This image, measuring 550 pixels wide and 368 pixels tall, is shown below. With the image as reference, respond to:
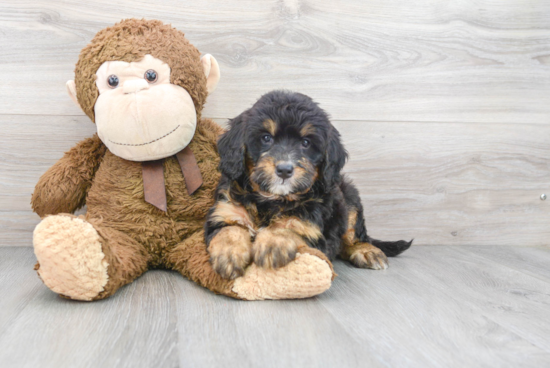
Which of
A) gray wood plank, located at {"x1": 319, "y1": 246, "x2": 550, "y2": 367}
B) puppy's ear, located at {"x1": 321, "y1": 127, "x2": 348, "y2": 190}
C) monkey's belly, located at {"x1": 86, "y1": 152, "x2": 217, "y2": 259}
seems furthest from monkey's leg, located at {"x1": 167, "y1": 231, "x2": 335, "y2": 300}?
monkey's belly, located at {"x1": 86, "y1": 152, "x2": 217, "y2": 259}

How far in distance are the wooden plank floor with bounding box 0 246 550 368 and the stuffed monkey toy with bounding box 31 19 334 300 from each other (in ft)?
0.33

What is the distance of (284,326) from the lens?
1.55 meters

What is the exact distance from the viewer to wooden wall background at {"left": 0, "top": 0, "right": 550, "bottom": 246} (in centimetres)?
257

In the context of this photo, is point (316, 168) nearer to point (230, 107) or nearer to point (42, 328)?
point (230, 107)

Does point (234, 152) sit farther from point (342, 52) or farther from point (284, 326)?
point (342, 52)

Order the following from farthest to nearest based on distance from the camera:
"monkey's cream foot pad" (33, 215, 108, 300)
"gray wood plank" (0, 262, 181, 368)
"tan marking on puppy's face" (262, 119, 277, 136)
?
1. "tan marking on puppy's face" (262, 119, 277, 136)
2. "monkey's cream foot pad" (33, 215, 108, 300)
3. "gray wood plank" (0, 262, 181, 368)

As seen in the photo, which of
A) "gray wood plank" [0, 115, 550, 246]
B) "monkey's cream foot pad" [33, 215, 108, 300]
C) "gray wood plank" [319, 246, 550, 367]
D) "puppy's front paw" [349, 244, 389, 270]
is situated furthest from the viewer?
"gray wood plank" [0, 115, 550, 246]

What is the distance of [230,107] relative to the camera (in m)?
2.75

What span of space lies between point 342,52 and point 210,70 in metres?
0.94

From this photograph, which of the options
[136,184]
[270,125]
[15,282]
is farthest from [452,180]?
[15,282]

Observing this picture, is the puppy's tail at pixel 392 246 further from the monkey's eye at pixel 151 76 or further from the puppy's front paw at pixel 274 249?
the monkey's eye at pixel 151 76

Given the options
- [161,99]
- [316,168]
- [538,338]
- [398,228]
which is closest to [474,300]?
[538,338]

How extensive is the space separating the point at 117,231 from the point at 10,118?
1095mm

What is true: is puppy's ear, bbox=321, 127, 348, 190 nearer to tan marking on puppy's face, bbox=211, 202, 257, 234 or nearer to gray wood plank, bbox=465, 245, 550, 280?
tan marking on puppy's face, bbox=211, 202, 257, 234
